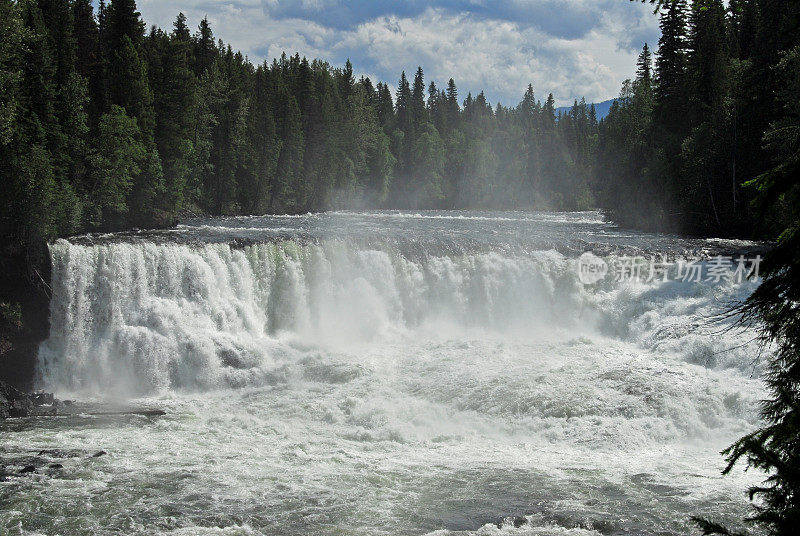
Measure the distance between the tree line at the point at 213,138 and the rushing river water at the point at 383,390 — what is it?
18.2ft

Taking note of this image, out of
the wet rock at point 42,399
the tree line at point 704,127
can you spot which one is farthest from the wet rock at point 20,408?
the tree line at point 704,127

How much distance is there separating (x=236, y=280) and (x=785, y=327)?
20.0 metres

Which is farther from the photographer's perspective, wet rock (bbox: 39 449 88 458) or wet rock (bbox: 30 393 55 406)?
wet rock (bbox: 30 393 55 406)

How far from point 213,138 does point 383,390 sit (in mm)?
39385

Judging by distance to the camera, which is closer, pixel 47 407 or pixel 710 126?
pixel 47 407

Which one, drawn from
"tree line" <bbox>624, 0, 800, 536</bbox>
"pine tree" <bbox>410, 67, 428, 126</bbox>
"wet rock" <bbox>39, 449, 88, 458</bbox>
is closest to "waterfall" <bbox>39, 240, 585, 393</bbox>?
"wet rock" <bbox>39, 449, 88, 458</bbox>

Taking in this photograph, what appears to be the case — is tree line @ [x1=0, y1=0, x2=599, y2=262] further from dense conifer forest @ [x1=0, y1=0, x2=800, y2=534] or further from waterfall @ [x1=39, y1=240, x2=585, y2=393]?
waterfall @ [x1=39, y1=240, x2=585, y2=393]

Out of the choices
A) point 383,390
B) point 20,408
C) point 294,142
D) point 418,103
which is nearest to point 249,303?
point 383,390

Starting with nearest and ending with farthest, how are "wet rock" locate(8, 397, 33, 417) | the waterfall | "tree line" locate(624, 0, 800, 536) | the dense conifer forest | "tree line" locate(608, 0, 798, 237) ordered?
the dense conifer forest
"wet rock" locate(8, 397, 33, 417)
the waterfall
"tree line" locate(624, 0, 800, 536)
"tree line" locate(608, 0, 798, 237)

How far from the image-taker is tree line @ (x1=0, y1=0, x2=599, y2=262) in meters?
24.4

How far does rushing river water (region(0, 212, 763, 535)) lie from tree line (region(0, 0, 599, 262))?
5.55 m

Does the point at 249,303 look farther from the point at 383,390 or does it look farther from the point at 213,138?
the point at 213,138

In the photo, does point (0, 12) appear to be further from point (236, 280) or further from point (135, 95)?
point (135, 95)

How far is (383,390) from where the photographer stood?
1767cm
